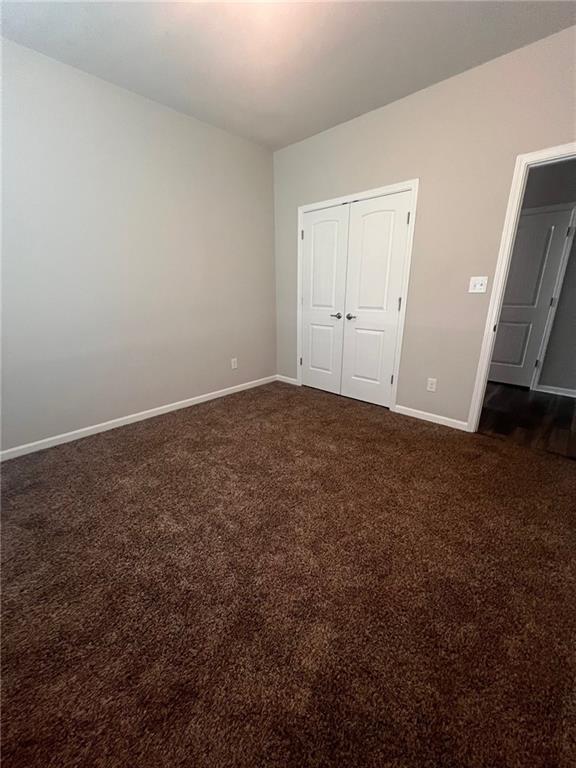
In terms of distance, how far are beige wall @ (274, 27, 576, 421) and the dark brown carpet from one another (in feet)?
3.26

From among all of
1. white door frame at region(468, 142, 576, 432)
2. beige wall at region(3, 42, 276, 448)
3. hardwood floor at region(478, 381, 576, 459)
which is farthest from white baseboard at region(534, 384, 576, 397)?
beige wall at region(3, 42, 276, 448)

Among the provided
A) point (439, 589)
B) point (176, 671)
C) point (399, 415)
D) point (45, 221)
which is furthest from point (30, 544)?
point (399, 415)

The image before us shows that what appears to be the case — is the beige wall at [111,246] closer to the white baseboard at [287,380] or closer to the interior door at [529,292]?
the white baseboard at [287,380]

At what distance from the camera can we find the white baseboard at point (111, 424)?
2.30 m

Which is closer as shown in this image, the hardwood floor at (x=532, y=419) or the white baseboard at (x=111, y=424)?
the white baseboard at (x=111, y=424)

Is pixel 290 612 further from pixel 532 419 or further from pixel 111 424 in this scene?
pixel 532 419

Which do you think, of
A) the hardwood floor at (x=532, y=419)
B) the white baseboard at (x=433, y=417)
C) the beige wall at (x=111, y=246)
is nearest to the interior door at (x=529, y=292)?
the hardwood floor at (x=532, y=419)

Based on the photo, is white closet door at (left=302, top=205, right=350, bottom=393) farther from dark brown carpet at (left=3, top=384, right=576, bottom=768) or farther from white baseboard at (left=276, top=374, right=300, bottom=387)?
dark brown carpet at (left=3, top=384, right=576, bottom=768)

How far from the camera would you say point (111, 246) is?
248 centimetres

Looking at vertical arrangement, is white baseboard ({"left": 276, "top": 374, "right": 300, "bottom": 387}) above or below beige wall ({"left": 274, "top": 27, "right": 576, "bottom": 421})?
below

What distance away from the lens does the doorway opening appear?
320 cm

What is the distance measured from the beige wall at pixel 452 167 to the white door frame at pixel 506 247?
45mm

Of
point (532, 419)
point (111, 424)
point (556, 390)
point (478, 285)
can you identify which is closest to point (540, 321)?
point (556, 390)

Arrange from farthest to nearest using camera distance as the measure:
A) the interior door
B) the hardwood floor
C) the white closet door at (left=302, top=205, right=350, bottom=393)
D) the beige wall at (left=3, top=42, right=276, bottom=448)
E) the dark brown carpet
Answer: the interior door < the white closet door at (left=302, top=205, right=350, bottom=393) < the hardwood floor < the beige wall at (left=3, top=42, right=276, bottom=448) < the dark brown carpet
